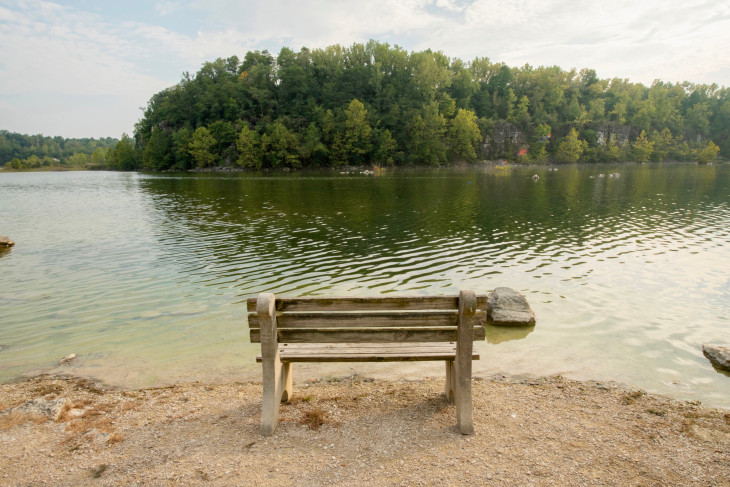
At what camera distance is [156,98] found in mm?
139875

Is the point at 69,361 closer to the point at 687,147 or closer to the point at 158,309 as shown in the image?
the point at 158,309

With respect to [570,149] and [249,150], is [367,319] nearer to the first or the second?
[249,150]

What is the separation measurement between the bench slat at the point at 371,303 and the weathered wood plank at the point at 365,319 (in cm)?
8

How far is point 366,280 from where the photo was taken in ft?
44.6

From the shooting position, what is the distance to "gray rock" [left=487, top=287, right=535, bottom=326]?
9.90m

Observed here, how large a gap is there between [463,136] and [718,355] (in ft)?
362

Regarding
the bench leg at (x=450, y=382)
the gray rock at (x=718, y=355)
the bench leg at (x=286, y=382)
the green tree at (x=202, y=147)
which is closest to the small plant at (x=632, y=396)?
the gray rock at (x=718, y=355)

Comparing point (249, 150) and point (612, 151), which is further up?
point (612, 151)

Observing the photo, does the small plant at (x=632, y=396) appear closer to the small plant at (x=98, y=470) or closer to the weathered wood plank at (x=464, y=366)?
the weathered wood plank at (x=464, y=366)

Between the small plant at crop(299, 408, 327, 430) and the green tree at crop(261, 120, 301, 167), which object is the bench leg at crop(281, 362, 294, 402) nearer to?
the small plant at crop(299, 408, 327, 430)

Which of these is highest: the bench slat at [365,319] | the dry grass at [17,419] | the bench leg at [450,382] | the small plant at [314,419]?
the bench slat at [365,319]

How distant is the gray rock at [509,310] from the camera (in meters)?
9.90

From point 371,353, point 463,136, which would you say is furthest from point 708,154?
point 371,353

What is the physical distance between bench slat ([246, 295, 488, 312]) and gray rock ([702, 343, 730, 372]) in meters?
6.09
